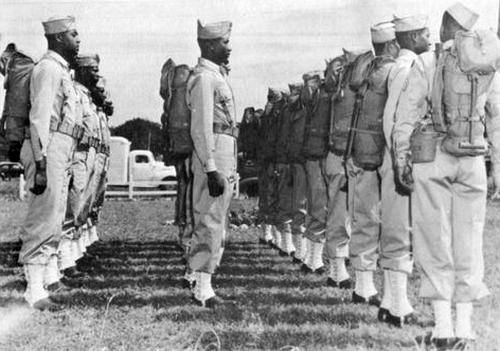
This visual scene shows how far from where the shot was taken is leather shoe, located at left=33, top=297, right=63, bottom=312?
670cm

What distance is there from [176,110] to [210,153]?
4.67 feet

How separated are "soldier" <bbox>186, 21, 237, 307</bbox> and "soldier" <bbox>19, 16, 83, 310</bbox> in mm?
1182

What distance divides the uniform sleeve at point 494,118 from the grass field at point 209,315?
1.30m

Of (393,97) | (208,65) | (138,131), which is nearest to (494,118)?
(393,97)

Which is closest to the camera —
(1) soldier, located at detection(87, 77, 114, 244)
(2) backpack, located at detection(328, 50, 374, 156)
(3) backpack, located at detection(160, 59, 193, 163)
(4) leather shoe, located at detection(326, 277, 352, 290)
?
(3) backpack, located at detection(160, 59, 193, 163)

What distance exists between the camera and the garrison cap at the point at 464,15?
5.20 meters

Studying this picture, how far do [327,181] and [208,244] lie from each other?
205cm

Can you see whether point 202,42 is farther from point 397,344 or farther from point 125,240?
point 125,240

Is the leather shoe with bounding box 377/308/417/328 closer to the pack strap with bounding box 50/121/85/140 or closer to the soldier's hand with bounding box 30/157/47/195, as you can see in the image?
the soldier's hand with bounding box 30/157/47/195

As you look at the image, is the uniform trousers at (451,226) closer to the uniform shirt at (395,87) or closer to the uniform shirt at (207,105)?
the uniform shirt at (395,87)

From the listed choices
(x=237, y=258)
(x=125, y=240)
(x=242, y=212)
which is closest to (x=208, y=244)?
(x=237, y=258)

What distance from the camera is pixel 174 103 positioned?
26.6 feet

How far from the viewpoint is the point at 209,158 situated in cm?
670

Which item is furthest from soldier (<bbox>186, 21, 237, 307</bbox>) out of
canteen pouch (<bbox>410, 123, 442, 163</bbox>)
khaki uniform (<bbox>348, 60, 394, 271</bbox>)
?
canteen pouch (<bbox>410, 123, 442, 163</bbox>)
